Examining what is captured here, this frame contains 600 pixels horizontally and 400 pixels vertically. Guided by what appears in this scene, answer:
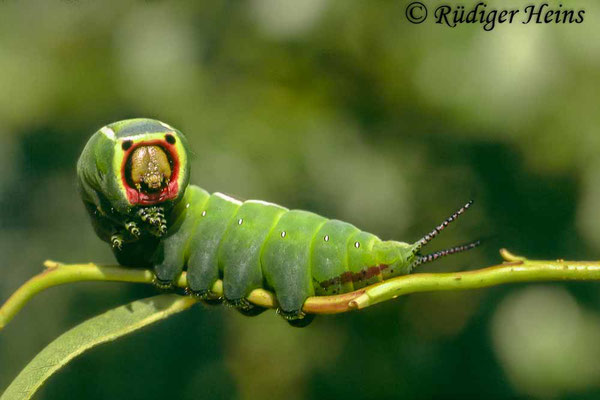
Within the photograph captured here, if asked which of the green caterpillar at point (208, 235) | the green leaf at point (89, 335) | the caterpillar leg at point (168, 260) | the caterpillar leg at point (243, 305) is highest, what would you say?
the green caterpillar at point (208, 235)

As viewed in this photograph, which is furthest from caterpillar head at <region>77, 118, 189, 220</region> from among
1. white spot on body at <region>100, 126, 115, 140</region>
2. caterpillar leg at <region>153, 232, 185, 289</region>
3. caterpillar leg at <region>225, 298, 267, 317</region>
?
caterpillar leg at <region>225, 298, 267, 317</region>

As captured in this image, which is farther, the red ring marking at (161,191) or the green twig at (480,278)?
the red ring marking at (161,191)

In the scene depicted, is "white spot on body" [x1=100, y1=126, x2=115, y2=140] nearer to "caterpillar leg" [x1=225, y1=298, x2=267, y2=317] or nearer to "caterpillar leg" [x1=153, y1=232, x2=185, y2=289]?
"caterpillar leg" [x1=153, y1=232, x2=185, y2=289]

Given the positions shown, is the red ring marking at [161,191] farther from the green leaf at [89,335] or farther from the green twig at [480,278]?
the green twig at [480,278]

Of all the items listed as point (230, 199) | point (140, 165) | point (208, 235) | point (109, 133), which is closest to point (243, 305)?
point (208, 235)

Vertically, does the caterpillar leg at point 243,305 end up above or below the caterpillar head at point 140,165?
below

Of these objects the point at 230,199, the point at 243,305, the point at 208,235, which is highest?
the point at 230,199

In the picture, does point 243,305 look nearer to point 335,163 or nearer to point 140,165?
point 140,165

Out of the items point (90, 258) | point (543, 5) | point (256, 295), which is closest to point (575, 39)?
point (543, 5)

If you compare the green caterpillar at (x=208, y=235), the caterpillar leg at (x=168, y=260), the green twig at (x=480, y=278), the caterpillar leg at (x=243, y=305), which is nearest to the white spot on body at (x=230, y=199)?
the green caterpillar at (x=208, y=235)
